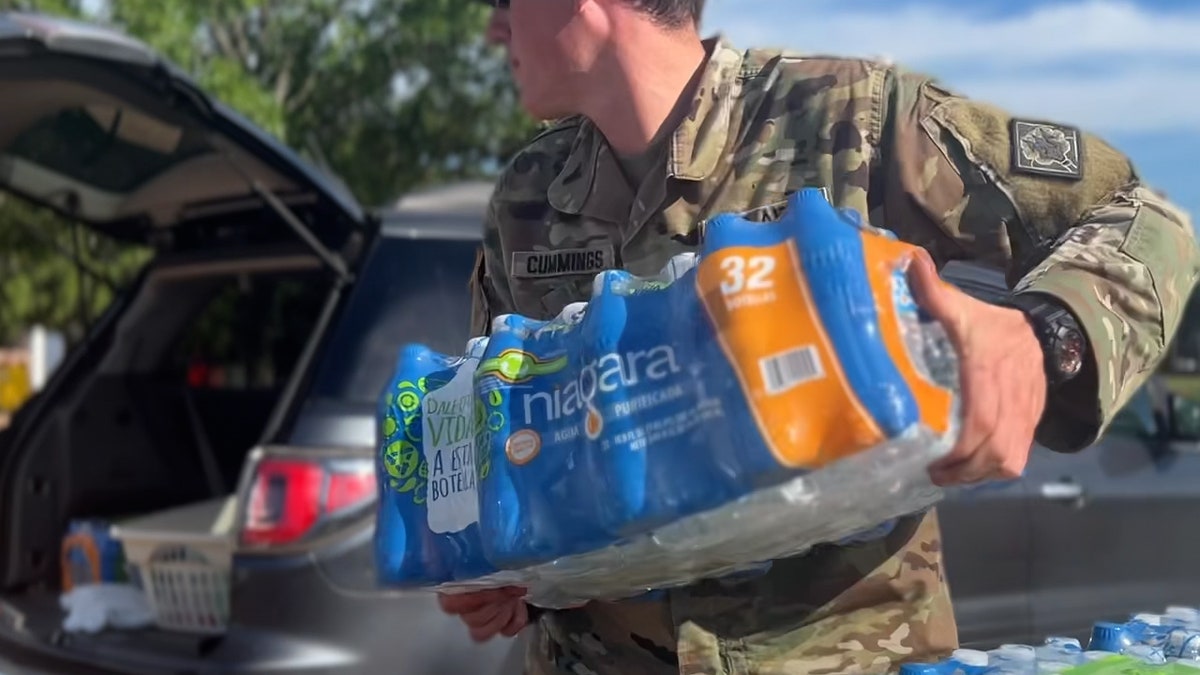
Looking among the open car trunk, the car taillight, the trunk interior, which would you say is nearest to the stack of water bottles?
the car taillight

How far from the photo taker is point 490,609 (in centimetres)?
171

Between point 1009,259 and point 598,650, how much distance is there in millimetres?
704

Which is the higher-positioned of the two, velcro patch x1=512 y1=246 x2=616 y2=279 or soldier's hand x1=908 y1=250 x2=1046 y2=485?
velcro patch x1=512 y1=246 x2=616 y2=279

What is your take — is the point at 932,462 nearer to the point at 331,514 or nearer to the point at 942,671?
the point at 942,671

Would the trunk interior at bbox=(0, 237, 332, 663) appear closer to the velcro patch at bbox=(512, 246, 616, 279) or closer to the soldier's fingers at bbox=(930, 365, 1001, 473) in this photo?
the velcro patch at bbox=(512, 246, 616, 279)

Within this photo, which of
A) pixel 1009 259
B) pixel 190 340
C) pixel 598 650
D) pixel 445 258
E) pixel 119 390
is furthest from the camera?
pixel 190 340

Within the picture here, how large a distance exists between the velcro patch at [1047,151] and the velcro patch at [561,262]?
0.52m

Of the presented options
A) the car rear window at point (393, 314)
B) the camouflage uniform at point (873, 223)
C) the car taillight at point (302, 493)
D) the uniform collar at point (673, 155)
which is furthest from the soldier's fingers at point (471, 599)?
the car rear window at point (393, 314)

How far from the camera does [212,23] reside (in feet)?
43.4

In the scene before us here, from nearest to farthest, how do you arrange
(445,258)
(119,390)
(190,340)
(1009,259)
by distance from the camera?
(1009,259) → (445,258) → (119,390) → (190,340)

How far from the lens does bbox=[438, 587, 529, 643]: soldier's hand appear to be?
1669 millimetres

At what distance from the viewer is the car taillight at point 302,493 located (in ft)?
9.04

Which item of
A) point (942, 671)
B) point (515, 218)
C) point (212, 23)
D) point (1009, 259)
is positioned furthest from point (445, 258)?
point (212, 23)

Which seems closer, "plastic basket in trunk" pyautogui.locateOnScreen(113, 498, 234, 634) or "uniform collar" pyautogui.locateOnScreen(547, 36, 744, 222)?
"uniform collar" pyautogui.locateOnScreen(547, 36, 744, 222)
